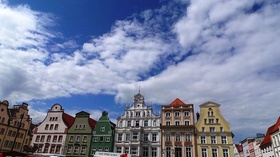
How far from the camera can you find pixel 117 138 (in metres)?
53.6

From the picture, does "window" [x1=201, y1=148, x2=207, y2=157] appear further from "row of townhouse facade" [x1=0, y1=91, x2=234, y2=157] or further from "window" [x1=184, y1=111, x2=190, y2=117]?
"window" [x1=184, y1=111, x2=190, y2=117]

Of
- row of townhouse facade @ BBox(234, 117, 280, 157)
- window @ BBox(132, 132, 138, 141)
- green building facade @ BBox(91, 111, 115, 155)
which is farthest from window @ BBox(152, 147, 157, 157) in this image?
row of townhouse facade @ BBox(234, 117, 280, 157)

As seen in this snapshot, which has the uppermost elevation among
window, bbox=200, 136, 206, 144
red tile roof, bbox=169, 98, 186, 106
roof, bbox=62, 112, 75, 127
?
red tile roof, bbox=169, 98, 186, 106

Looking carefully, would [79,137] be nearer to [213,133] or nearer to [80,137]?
[80,137]

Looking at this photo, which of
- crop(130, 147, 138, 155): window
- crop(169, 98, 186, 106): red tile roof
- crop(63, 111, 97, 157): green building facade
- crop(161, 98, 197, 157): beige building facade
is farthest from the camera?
crop(169, 98, 186, 106): red tile roof

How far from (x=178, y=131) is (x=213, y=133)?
25.6 ft

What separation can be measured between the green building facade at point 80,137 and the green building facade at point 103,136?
1.29 metres

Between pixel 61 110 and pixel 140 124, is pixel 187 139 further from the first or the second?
pixel 61 110

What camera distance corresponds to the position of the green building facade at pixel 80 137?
53.9 m

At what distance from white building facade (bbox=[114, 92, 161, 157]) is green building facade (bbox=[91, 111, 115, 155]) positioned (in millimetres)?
1470

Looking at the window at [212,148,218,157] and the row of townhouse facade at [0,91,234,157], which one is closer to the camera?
the window at [212,148,218,157]

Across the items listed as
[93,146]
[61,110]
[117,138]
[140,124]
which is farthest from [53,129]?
[140,124]

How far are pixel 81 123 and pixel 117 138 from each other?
35.7 feet

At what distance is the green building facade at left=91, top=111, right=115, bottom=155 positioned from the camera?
53.2m
